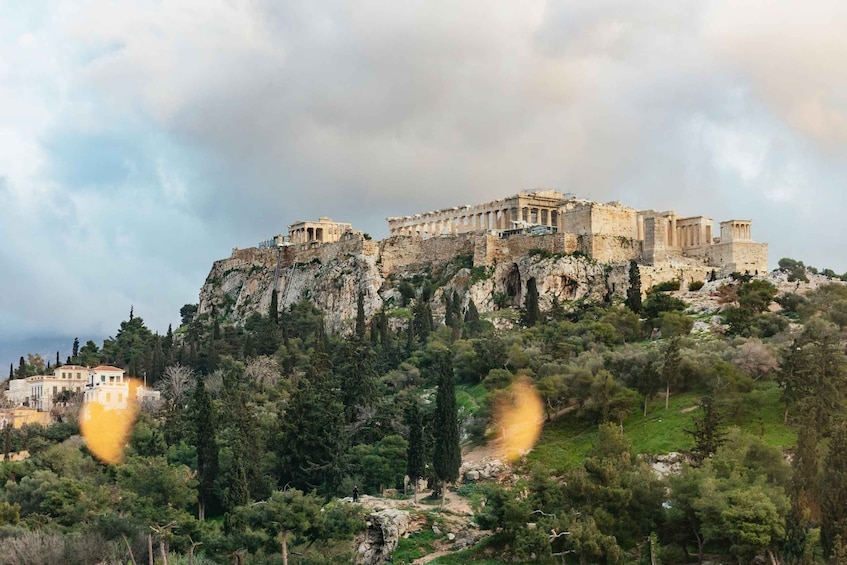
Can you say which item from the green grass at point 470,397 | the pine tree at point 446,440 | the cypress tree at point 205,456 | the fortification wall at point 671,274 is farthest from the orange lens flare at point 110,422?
the fortification wall at point 671,274

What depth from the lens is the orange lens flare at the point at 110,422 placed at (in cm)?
6150

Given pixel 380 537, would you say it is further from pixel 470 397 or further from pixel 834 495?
pixel 470 397

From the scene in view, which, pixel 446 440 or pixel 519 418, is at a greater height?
pixel 519 418

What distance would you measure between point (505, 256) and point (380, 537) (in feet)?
160

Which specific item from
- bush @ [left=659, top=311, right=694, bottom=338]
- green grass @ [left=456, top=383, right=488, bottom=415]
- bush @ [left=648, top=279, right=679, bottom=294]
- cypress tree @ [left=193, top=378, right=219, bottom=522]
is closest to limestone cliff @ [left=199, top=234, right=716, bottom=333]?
bush @ [left=648, top=279, right=679, bottom=294]

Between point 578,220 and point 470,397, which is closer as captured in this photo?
point 470,397

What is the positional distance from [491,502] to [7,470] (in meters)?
27.5

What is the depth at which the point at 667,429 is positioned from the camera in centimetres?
4934

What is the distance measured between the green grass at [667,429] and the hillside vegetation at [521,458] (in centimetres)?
12

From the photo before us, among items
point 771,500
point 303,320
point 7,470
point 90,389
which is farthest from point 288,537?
point 303,320

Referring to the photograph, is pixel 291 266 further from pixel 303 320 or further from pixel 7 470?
pixel 7 470

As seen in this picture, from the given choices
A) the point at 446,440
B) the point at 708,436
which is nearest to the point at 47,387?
the point at 446,440

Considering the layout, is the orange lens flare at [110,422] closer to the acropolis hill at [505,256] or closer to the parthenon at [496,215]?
the acropolis hill at [505,256]

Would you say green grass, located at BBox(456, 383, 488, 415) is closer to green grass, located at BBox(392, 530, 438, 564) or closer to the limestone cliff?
green grass, located at BBox(392, 530, 438, 564)
